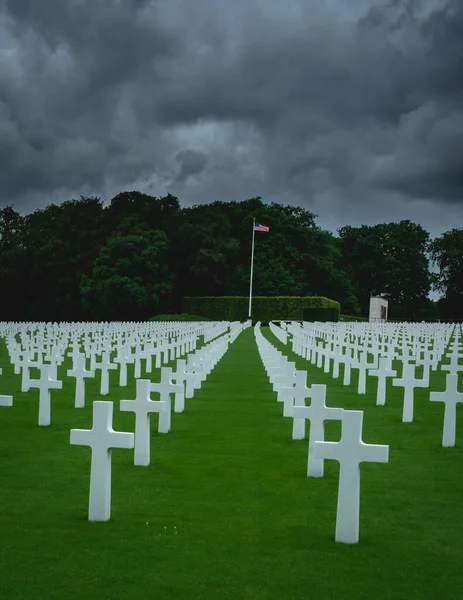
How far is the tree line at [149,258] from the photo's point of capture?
65.2m

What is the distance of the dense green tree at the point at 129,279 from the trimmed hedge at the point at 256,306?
10.4 feet

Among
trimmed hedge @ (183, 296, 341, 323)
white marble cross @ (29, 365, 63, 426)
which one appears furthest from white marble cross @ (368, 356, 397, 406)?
trimmed hedge @ (183, 296, 341, 323)

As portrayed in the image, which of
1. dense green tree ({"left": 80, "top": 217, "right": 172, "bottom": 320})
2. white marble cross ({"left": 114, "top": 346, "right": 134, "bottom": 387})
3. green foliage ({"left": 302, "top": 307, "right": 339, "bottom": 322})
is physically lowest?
white marble cross ({"left": 114, "top": 346, "right": 134, "bottom": 387})

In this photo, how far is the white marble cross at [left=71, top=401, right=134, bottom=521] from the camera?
5133 mm

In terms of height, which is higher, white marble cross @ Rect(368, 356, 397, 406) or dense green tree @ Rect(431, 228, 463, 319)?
dense green tree @ Rect(431, 228, 463, 319)

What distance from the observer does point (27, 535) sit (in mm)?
4922

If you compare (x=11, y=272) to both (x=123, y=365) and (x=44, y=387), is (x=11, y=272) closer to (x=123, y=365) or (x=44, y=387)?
(x=123, y=365)

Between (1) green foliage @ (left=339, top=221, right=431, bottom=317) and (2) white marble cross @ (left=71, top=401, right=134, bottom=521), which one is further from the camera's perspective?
A: (1) green foliage @ (left=339, top=221, right=431, bottom=317)

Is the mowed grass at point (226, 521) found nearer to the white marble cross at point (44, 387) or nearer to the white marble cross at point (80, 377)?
the white marble cross at point (44, 387)

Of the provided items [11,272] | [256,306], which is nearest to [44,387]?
[256,306]

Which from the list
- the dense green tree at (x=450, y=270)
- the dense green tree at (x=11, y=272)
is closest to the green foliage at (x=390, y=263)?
the dense green tree at (x=450, y=270)

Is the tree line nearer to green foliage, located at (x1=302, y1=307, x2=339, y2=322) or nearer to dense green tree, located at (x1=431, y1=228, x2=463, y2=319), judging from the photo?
dense green tree, located at (x1=431, y1=228, x2=463, y2=319)

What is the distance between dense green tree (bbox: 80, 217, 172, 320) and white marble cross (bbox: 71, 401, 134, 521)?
58105 mm

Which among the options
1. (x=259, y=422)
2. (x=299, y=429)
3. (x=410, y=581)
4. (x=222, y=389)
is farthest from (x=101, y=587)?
(x=222, y=389)
